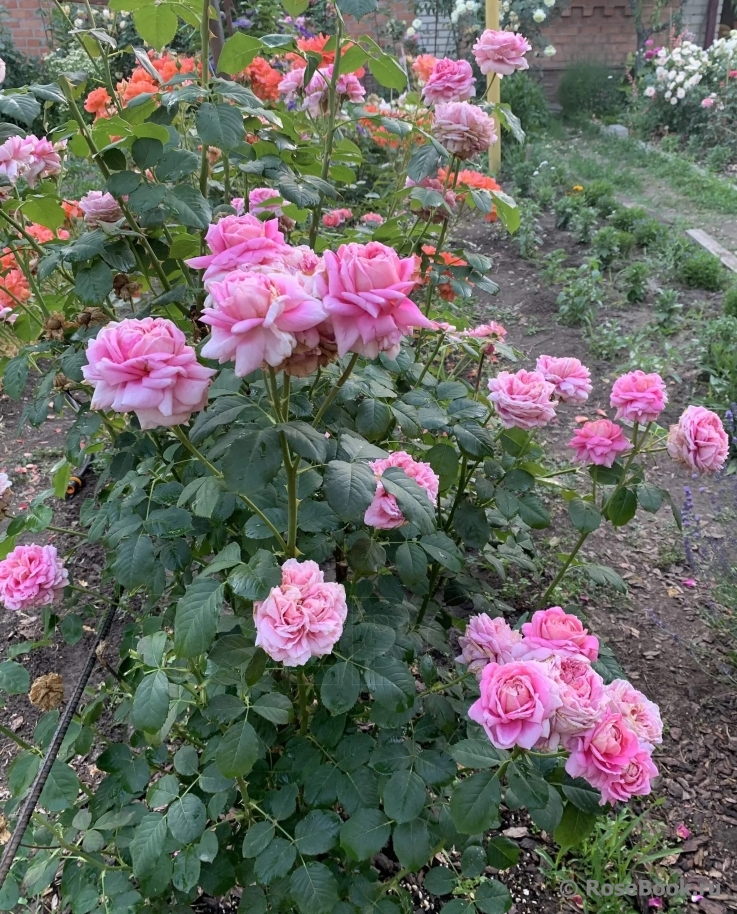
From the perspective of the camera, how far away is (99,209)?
1263mm

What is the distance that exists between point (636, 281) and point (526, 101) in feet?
16.2

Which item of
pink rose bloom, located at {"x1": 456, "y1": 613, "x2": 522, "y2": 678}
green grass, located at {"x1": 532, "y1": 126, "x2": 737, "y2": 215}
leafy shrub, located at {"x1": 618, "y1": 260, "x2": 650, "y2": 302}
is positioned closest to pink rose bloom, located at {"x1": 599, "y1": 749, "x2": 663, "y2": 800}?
pink rose bloom, located at {"x1": 456, "y1": 613, "x2": 522, "y2": 678}

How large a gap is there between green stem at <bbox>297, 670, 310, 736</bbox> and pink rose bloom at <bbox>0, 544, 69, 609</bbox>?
58cm

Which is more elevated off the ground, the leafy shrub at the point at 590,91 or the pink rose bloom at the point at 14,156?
the pink rose bloom at the point at 14,156

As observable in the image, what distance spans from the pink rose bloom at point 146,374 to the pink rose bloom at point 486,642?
0.67 metres

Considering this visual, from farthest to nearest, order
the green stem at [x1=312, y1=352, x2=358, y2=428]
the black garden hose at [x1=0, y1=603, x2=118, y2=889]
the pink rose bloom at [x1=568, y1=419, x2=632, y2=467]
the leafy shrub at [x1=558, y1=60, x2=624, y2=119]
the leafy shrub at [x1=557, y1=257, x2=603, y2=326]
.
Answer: the leafy shrub at [x1=558, y1=60, x2=624, y2=119]
the leafy shrub at [x1=557, y1=257, x2=603, y2=326]
the pink rose bloom at [x1=568, y1=419, x2=632, y2=467]
the black garden hose at [x1=0, y1=603, x2=118, y2=889]
the green stem at [x1=312, y1=352, x2=358, y2=428]

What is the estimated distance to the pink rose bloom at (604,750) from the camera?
32.8 inches

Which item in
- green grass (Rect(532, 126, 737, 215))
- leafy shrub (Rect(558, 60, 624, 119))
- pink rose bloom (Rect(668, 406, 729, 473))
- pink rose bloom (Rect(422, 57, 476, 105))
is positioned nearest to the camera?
pink rose bloom (Rect(668, 406, 729, 473))

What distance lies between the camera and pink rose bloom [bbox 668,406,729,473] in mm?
1238

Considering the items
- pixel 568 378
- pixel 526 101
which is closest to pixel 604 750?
pixel 568 378

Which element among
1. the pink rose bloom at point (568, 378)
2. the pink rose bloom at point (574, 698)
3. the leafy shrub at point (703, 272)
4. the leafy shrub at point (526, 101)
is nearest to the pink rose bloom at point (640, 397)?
the pink rose bloom at point (568, 378)

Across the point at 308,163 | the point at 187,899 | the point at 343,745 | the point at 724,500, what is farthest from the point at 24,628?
the point at 724,500

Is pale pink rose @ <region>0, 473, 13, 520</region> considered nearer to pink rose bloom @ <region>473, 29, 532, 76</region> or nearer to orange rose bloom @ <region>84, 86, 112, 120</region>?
orange rose bloom @ <region>84, 86, 112, 120</region>

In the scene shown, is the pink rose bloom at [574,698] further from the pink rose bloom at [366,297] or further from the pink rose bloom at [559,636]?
the pink rose bloom at [366,297]
